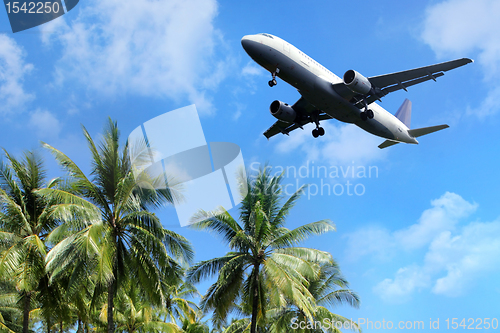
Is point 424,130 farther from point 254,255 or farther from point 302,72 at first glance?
point 254,255

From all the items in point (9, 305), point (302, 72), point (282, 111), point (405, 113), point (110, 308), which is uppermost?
point (405, 113)

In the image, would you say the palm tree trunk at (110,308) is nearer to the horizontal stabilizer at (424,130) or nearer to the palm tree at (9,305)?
the palm tree at (9,305)

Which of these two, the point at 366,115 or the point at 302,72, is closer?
the point at 302,72

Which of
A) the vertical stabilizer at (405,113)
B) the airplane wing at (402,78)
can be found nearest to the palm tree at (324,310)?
the airplane wing at (402,78)

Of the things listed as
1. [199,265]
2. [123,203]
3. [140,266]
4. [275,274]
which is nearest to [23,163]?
[123,203]

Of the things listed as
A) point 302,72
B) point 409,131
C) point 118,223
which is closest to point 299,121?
point 302,72

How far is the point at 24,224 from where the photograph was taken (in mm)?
15852

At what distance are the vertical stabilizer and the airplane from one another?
7857mm

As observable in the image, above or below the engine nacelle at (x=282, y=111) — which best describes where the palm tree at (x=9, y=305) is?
below

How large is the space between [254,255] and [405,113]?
72.8ft

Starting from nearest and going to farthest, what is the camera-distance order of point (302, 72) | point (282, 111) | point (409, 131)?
point (302, 72), point (282, 111), point (409, 131)

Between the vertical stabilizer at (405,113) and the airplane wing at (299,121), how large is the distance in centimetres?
1046

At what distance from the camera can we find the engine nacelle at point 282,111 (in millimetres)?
25000

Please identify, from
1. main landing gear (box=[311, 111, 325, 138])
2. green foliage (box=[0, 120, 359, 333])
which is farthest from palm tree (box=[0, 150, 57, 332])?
main landing gear (box=[311, 111, 325, 138])
